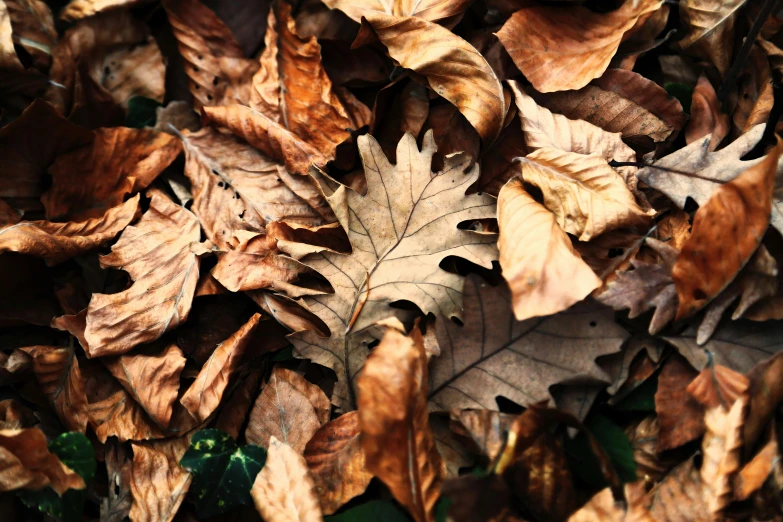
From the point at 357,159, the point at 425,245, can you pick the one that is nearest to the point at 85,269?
the point at 357,159

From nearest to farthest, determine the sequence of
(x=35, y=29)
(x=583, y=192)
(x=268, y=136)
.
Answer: (x=583, y=192), (x=268, y=136), (x=35, y=29)

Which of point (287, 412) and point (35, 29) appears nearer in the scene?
point (287, 412)

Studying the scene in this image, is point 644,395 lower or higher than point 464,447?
higher

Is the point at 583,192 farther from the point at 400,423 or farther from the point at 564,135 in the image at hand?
the point at 400,423

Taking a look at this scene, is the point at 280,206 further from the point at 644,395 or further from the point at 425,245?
the point at 644,395

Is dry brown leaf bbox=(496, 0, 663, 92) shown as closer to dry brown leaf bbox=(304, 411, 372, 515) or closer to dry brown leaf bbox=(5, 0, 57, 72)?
dry brown leaf bbox=(304, 411, 372, 515)

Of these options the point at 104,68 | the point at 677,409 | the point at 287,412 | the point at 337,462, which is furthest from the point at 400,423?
the point at 104,68

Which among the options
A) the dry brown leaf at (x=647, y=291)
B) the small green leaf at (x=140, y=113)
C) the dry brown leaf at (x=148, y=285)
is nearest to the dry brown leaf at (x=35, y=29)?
the small green leaf at (x=140, y=113)
